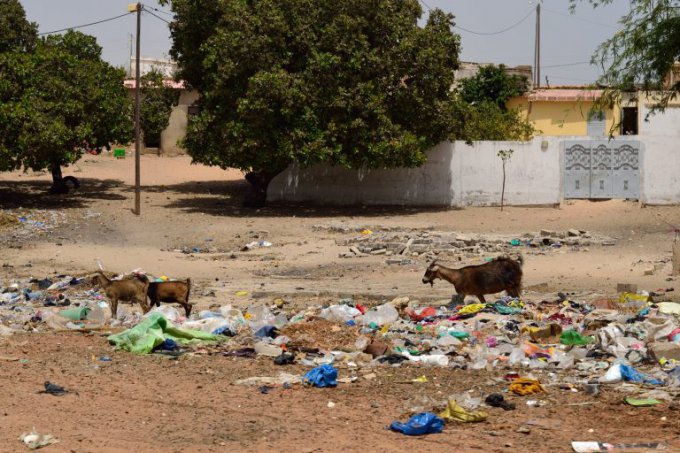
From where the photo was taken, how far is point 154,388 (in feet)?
33.4

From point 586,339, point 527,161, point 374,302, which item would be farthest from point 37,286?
point 527,161

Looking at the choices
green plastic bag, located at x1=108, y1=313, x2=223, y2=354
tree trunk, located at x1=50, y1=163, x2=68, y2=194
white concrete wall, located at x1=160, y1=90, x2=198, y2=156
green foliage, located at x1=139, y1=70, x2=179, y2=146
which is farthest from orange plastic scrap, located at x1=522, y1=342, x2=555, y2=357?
white concrete wall, located at x1=160, y1=90, x2=198, y2=156

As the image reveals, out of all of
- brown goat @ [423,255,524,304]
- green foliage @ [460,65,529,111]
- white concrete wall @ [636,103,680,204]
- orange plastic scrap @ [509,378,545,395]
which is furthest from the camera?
green foliage @ [460,65,529,111]

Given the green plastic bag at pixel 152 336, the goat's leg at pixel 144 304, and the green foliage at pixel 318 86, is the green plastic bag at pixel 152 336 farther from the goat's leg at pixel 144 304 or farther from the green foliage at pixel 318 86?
the green foliage at pixel 318 86

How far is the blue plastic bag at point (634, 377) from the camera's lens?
9906 mm

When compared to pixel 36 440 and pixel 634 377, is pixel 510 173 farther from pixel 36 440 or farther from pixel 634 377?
pixel 36 440

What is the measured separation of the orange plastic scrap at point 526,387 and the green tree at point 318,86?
20.0 meters

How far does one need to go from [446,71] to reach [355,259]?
10.8 m

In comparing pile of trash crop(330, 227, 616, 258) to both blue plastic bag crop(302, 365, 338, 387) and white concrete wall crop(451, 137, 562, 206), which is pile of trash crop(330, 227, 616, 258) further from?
blue plastic bag crop(302, 365, 338, 387)

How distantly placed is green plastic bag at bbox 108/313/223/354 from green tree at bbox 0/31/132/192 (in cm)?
1895

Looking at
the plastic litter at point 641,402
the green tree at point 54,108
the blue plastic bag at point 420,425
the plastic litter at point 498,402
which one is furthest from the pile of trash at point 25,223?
the plastic litter at point 641,402

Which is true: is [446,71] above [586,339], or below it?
above

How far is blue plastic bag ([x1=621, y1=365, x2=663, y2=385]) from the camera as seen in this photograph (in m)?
9.91

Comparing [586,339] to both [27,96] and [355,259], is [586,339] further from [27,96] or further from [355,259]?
[27,96]
